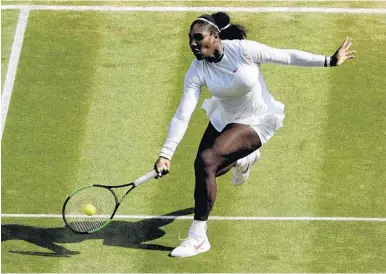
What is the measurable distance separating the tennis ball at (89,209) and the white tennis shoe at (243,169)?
1762 mm

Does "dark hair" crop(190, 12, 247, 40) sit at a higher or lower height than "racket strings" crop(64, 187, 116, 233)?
higher

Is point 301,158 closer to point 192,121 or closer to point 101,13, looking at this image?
point 192,121

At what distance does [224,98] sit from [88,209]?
1897 millimetres

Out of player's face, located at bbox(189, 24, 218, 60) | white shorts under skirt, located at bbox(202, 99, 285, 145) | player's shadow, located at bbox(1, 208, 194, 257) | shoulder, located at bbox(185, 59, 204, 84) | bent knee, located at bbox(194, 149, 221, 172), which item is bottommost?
player's shadow, located at bbox(1, 208, 194, 257)

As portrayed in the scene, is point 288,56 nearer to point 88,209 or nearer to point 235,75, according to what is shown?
point 235,75

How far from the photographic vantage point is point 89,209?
17.2 meters

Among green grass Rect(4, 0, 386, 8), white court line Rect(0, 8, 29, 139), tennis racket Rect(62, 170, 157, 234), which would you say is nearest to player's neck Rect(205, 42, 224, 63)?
tennis racket Rect(62, 170, 157, 234)

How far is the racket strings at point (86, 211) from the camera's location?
17344 millimetres

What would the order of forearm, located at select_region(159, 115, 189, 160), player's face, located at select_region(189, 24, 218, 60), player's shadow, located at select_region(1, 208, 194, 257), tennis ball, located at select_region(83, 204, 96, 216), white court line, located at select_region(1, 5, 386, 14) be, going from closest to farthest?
forearm, located at select_region(159, 115, 189, 160) → player's face, located at select_region(189, 24, 218, 60) → tennis ball, located at select_region(83, 204, 96, 216) → player's shadow, located at select_region(1, 208, 194, 257) → white court line, located at select_region(1, 5, 386, 14)

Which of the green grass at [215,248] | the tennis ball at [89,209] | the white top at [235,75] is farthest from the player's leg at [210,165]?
the tennis ball at [89,209]

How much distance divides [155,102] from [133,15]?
7.74ft

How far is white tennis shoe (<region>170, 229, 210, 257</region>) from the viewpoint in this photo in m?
17.2

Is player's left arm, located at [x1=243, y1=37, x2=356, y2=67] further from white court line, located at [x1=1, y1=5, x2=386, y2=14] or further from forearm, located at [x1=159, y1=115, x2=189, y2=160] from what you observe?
white court line, located at [x1=1, y1=5, x2=386, y2=14]

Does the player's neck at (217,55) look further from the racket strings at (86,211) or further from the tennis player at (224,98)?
the racket strings at (86,211)
